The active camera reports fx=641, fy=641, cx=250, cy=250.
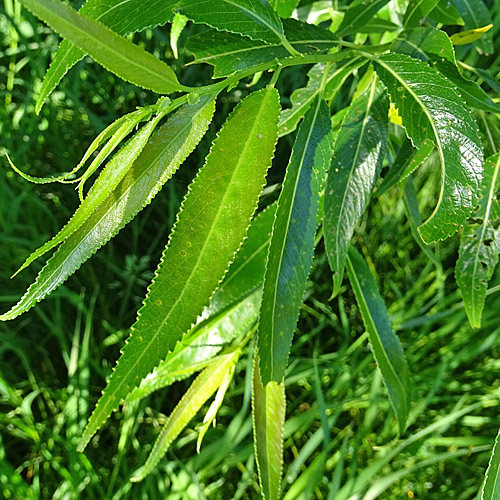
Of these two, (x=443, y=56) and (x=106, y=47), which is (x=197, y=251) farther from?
(x=443, y=56)

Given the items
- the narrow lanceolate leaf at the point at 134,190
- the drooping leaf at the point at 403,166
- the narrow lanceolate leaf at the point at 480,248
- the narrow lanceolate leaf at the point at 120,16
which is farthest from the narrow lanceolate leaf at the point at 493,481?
the narrow lanceolate leaf at the point at 120,16

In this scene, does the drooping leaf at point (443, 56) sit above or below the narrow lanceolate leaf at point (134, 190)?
above

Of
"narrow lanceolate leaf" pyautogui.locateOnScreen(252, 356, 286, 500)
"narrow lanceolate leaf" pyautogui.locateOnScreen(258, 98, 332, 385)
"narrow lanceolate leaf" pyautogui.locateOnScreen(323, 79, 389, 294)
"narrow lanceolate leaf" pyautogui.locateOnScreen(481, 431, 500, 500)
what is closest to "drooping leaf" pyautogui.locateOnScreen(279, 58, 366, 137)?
"narrow lanceolate leaf" pyautogui.locateOnScreen(323, 79, 389, 294)

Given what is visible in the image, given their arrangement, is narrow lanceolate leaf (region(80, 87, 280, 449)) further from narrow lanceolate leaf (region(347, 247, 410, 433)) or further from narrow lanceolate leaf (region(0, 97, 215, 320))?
narrow lanceolate leaf (region(347, 247, 410, 433))

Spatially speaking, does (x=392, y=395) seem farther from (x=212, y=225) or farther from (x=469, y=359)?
(x=469, y=359)

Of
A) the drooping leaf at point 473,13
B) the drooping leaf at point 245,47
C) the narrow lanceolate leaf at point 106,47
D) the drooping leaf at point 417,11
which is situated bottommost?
the narrow lanceolate leaf at point 106,47

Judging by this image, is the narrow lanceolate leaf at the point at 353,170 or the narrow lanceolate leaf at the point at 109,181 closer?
the narrow lanceolate leaf at the point at 109,181

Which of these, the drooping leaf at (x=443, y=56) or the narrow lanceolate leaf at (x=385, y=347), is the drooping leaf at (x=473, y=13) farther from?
the narrow lanceolate leaf at (x=385, y=347)

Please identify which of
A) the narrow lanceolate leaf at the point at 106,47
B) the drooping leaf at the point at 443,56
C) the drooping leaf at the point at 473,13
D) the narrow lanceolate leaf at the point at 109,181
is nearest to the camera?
the narrow lanceolate leaf at the point at 106,47

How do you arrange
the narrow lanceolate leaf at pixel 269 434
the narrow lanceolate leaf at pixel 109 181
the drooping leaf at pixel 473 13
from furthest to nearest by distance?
the drooping leaf at pixel 473 13
the narrow lanceolate leaf at pixel 269 434
the narrow lanceolate leaf at pixel 109 181
